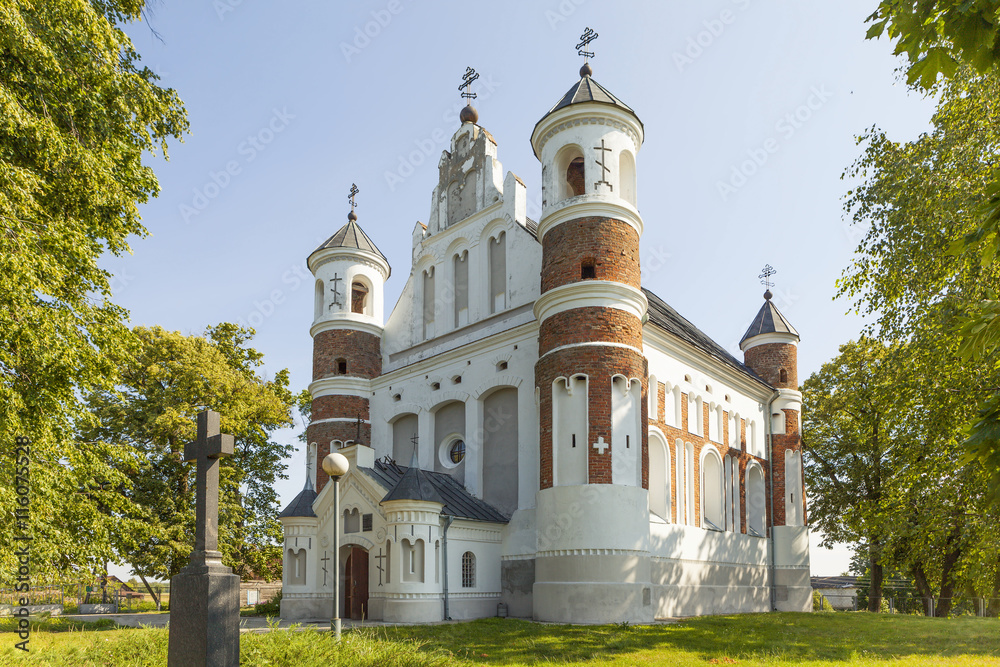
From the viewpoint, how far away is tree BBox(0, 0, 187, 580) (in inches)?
427

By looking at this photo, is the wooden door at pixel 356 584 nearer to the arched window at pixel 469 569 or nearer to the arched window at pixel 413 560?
the arched window at pixel 413 560

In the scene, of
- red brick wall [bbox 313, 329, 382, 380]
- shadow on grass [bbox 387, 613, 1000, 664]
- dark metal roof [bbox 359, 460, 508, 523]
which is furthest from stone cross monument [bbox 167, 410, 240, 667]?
red brick wall [bbox 313, 329, 382, 380]

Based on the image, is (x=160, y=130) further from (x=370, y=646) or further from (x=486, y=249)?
(x=486, y=249)

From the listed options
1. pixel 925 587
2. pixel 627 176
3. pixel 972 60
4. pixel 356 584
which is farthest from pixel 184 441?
pixel 925 587

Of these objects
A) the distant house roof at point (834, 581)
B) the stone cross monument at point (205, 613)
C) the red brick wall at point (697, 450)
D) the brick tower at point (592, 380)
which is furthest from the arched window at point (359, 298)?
the distant house roof at point (834, 581)

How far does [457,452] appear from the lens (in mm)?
24875

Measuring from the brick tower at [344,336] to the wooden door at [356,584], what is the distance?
420cm

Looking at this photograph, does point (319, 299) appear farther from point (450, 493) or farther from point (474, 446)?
point (450, 493)

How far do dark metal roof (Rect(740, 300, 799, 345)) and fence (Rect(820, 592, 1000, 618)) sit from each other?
12246 millimetres

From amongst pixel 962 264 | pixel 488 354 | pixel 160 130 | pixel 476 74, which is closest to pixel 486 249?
pixel 488 354

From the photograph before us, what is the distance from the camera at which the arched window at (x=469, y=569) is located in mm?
21031

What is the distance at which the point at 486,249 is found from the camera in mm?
25703

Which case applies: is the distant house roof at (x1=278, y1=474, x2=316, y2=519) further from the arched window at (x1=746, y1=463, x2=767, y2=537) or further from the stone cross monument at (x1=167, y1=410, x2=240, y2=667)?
the arched window at (x1=746, y1=463, x2=767, y2=537)

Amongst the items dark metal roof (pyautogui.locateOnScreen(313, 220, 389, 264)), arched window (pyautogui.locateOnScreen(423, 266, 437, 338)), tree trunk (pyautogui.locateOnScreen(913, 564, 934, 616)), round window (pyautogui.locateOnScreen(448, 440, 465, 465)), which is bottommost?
tree trunk (pyautogui.locateOnScreen(913, 564, 934, 616))
